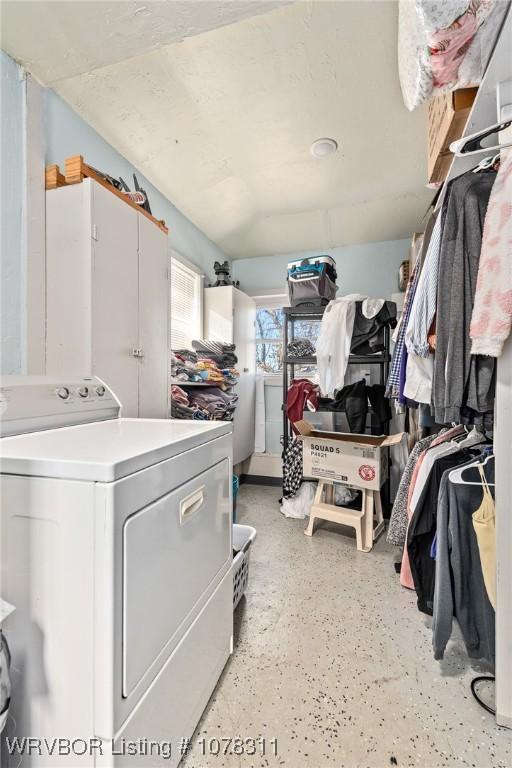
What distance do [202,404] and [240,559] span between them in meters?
1.17

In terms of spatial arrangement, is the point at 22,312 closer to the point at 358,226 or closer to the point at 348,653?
the point at 348,653

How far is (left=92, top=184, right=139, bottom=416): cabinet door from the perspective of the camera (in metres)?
1.42

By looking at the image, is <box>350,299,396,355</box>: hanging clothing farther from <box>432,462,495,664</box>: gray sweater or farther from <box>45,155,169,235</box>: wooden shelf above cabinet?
<box>45,155,169,235</box>: wooden shelf above cabinet

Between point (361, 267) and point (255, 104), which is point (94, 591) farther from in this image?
point (361, 267)

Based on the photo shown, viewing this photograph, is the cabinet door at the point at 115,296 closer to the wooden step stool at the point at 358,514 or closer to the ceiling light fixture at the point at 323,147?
the ceiling light fixture at the point at 323,147

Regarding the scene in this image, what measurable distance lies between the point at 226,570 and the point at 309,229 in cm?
288

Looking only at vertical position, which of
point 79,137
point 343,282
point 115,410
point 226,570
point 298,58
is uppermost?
point 298,58

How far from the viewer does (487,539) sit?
3.56 ft

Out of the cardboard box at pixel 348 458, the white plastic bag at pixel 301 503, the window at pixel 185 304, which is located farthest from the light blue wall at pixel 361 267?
the white plastic bag at pixel 301 503

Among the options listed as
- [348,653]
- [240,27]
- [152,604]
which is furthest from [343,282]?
[152,604]

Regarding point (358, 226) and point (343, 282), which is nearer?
point (358, 226)

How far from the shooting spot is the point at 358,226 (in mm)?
2980

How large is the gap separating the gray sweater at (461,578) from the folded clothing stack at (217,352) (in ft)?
6.33

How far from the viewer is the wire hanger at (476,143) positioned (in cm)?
99
